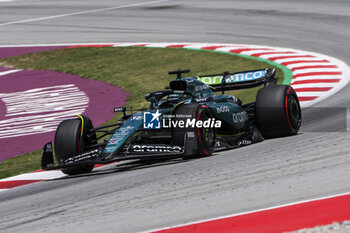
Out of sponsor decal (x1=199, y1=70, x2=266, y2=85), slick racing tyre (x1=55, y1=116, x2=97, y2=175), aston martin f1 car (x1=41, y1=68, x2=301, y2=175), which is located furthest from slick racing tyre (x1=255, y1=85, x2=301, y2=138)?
slick racing tyre (x1=55, y1=116, x2=97, y2=175)

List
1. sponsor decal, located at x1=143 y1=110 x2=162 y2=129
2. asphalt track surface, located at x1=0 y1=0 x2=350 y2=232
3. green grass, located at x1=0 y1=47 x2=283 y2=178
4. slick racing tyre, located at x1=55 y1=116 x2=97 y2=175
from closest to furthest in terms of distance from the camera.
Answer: asphalt track surface, located at x1=0 y1=0 x2=350 y2=232 → sponsor decal, located at x1=143 y1=110 x2=162 y2=129 → slick racing tyre, located at x1=55 y1=116 x2=97 y2=175 → green grass, located at x1=0 y1=47 x2=283 y2=178

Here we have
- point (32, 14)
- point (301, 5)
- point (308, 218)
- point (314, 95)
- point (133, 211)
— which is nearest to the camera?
point (308, 218)

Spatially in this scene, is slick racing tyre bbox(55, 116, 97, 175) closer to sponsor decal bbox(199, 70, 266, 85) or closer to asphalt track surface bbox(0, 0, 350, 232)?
asphalt track surface bbox(0, 0, 350, 232)

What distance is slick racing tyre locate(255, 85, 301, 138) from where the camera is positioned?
340 inches

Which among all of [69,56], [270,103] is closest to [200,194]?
[270,103]

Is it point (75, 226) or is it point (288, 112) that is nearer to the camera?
point (75, 226)

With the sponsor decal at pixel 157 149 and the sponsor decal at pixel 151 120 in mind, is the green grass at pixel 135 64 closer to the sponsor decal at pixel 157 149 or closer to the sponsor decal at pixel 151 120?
the sponsor decal at pixel 151 120

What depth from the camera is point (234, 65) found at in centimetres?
1570

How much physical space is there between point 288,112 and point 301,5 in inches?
637

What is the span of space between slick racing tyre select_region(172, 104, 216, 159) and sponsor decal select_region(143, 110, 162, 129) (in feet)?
1.02

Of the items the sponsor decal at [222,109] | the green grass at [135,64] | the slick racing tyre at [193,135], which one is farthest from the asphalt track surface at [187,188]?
the green grass at [135,64]

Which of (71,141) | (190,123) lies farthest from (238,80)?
(71,141)

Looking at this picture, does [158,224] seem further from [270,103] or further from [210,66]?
[210,66]

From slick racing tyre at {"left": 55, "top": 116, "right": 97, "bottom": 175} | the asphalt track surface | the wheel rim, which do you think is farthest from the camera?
the wheel rim
